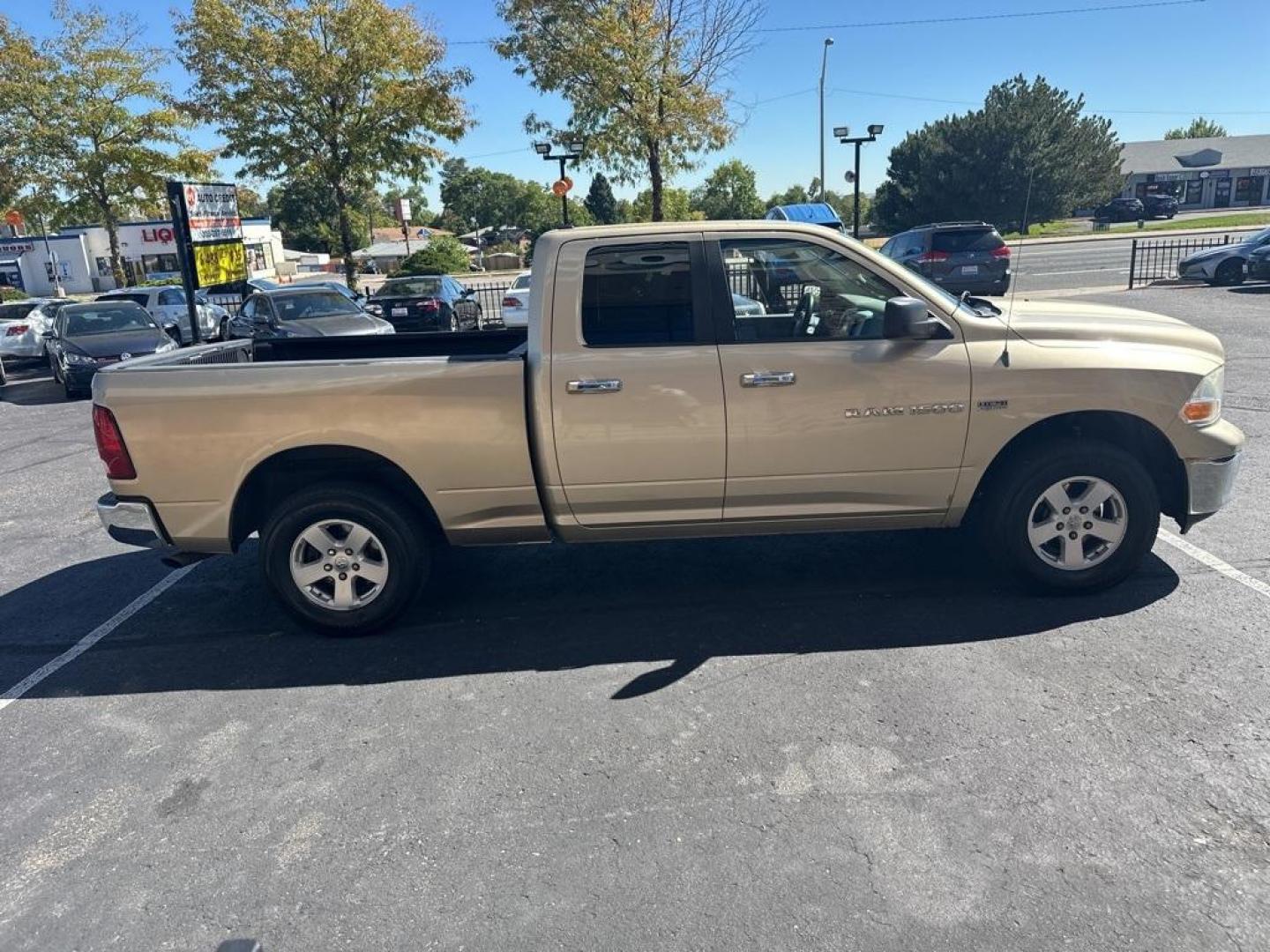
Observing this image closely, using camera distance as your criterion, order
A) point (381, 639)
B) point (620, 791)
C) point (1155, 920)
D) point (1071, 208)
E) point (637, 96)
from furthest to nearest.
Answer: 1. point (1071, 208)
2. point (637, 96)
3. point (381, 639)
4. point (620, 791)
5. point (1155, 920)

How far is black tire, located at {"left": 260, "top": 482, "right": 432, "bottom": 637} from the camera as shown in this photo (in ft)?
14.8

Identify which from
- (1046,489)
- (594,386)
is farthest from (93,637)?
(1046,489)

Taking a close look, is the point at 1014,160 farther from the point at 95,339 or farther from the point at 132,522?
the point at 132,522

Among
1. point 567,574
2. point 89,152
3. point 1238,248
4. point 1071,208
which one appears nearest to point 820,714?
point 567,574

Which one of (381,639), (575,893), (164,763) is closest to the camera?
(575,893)

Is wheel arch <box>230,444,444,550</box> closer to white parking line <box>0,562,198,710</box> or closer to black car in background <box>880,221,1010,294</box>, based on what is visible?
white parking line <box>0,562,198,710</box>

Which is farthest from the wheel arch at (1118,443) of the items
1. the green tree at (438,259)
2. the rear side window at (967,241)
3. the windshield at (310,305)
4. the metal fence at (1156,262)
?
the green tree at (438,259)

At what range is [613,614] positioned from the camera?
191 inches

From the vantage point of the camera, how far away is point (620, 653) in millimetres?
4391

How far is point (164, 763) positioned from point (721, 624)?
258 centimetres

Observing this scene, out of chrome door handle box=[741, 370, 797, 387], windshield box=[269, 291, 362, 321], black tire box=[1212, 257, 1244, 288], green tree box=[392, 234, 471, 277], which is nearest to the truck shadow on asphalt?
chrome door handle box=[741, 370, 797, 387]

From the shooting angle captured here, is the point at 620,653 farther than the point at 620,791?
Yes

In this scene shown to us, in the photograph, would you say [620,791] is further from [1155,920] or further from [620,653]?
[1155,920]

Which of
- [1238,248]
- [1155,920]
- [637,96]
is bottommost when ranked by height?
[1155,920]
